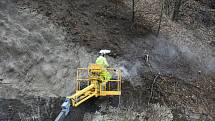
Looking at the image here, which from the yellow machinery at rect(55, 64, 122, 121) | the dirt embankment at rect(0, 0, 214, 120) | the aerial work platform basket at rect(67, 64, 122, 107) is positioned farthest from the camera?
the dirt embankment at rect(0, 0, 214, 120)

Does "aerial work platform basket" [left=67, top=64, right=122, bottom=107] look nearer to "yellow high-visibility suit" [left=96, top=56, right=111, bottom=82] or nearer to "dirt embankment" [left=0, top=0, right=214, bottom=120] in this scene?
"yellow high-visibility suit" [left=96, top=56, right=111, bottom=82]

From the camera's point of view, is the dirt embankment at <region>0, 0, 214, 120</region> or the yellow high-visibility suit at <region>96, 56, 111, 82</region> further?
the dirt embankment at <region>0, 0, 214, 120</region>

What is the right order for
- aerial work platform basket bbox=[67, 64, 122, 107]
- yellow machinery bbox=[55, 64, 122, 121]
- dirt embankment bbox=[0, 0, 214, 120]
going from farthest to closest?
dirt embankment bbox=[0, 0, 214, 120], aerial work platform basket bbox=[67, 64, 122, 107], yellow machinery bbox=[55, 64, 122, 121]

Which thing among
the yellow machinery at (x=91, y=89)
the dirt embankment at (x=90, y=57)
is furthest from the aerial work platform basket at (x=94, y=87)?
the dirt embankment at (x=90, y=57)

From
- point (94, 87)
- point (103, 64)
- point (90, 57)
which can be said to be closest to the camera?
point (103, 64)

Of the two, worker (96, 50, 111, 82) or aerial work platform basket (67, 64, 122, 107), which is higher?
worker (96, 50, 111, 82)

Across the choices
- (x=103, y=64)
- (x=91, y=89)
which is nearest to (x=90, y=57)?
(x=91, y=89)

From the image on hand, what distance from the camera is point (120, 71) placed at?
690 inches

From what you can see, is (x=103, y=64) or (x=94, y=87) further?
(x=94, y=87)

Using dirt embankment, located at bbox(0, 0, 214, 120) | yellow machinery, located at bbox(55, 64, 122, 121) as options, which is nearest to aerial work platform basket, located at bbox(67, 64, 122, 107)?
yellow machinery, located at bbox(55, 64, 122, 121)

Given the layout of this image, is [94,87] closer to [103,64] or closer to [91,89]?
[91,89]

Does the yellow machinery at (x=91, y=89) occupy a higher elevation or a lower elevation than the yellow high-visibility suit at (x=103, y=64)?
lower

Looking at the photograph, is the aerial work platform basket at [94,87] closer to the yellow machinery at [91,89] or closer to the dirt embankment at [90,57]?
the yellow machinery at [91,89]

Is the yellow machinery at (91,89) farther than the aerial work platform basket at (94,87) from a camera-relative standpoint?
No
